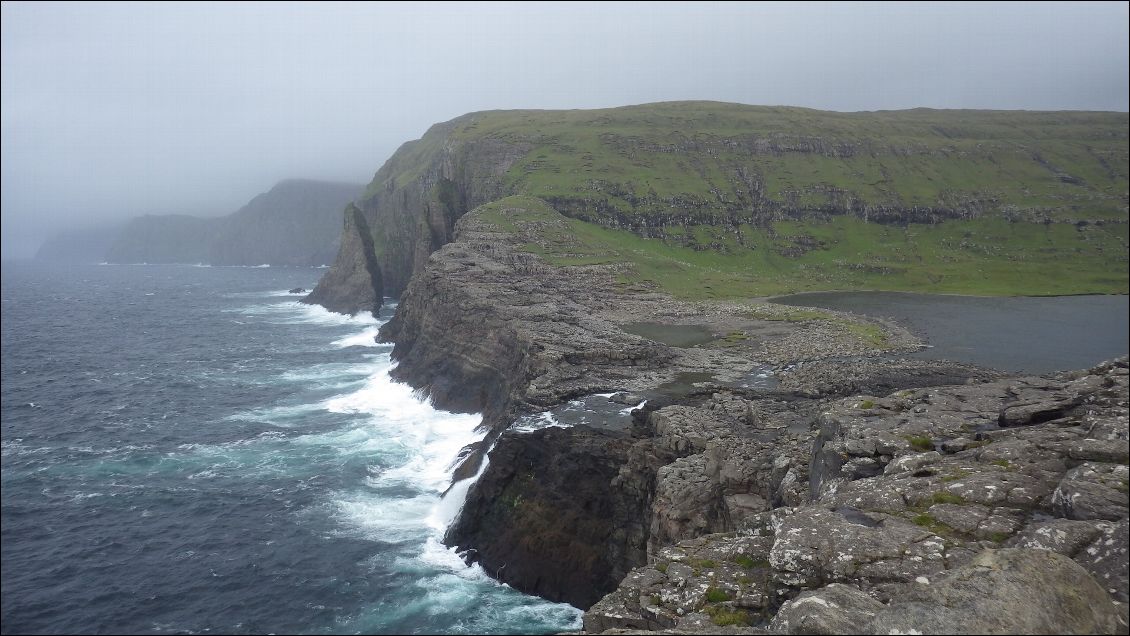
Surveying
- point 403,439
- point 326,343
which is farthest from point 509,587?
point 326,343

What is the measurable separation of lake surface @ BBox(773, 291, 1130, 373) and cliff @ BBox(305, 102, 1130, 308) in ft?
13.2

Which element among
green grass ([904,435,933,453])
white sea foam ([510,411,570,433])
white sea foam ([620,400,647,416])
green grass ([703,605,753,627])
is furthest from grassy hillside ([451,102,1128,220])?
green grass ([703,605,753,627])

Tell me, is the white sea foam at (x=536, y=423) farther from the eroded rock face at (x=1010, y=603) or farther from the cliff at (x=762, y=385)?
the eroded rock face at (x=1010, y=603)

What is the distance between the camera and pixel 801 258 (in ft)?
417

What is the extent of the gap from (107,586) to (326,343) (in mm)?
Answer: 71981

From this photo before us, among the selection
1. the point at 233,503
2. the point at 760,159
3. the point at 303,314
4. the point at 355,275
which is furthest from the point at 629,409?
the point at 760,159

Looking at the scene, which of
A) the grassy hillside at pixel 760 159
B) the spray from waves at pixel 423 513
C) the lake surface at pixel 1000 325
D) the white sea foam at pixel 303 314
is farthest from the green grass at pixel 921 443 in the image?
the white sea foam at pixel 303 314

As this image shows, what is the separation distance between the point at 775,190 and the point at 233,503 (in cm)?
13309

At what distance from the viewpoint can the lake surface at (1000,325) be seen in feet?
126

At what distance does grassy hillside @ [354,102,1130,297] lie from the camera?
94562 mm

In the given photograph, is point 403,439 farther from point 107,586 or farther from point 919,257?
point 919,257

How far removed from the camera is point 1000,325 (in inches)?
2589

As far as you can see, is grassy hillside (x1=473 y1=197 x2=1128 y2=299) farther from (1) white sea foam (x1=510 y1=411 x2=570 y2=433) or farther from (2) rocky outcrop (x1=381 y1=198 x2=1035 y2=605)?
(1) white sea foam (x1=510 y1=411 x2=570 y2=433)

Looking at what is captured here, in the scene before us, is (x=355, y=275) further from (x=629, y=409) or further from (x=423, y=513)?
(x=629, y=409)
